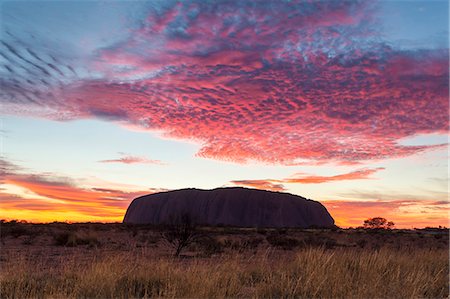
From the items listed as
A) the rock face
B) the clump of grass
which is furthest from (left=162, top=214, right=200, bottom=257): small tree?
the rock face

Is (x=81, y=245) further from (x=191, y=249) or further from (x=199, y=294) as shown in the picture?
(x=199, y=294)

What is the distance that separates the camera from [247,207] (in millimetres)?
97250

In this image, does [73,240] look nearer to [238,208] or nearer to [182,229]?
[182,229]

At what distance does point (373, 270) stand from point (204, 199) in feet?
308

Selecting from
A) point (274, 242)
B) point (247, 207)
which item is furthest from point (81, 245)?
point (247, 207)

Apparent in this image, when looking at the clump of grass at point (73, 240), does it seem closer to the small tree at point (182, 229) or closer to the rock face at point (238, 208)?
the small tree at point (182, 229)

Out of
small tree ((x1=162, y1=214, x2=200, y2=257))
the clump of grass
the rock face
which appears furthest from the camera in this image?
the rock face

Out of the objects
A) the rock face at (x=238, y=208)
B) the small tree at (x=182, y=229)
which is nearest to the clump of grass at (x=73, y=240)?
the small tree at (x=182, y=229)

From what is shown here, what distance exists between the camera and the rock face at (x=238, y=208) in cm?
9562

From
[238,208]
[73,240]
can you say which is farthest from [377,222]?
[73,240]

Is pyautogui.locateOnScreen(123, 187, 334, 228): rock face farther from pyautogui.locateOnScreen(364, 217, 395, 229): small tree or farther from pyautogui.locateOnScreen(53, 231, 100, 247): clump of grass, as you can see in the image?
pyautogui.locateOnScreen(53, 231, 100, 247): clump of grass

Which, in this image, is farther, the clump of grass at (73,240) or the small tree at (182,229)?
the clump of grass at (73,240)

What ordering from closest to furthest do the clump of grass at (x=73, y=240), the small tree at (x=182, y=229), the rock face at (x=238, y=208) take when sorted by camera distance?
1. the small tree at (x=182, y=229)
2. the clump of grass at (x=73, y=240)
3. the rock face at (x=238, y=208)

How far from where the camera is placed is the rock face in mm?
95625
